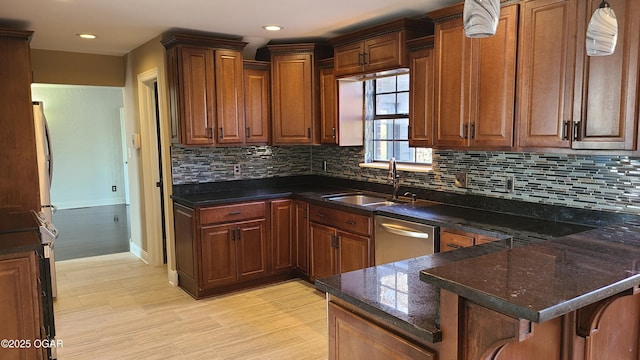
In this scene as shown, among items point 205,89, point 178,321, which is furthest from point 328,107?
→ point 178,321

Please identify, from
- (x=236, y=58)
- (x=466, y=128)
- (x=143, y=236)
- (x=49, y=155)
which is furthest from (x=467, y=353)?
(x=143, y=236)

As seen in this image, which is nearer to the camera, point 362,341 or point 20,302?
point 362,341

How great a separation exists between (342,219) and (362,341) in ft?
7.27

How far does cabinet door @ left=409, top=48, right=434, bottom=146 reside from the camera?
338 cm

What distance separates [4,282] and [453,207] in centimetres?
290

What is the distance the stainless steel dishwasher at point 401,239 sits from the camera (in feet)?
10.1

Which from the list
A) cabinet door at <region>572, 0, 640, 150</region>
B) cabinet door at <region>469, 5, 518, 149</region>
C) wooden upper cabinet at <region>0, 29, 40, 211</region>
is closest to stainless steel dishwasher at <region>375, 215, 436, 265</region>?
cabinet door at <region>469, 5, 518, 149</region>

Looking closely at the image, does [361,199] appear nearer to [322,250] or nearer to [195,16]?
[322,250]

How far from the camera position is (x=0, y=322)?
242 cm

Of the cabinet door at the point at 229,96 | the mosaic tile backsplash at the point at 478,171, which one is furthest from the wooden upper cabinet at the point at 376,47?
the cabinet door at the point at 229,96

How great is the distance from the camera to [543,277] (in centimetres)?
141

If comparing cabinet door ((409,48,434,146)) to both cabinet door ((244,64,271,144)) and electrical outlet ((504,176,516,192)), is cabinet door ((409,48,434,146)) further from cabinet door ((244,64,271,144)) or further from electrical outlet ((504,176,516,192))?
cabinet door ((244,64,271,144))

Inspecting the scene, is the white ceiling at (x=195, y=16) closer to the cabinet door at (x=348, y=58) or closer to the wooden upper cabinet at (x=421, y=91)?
the cabinet door at (x=348, y=58)

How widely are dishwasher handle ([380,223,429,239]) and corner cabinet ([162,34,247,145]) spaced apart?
5.82ft
